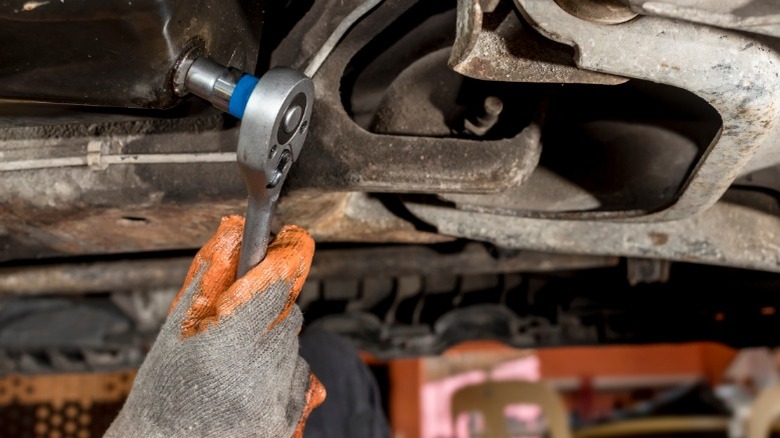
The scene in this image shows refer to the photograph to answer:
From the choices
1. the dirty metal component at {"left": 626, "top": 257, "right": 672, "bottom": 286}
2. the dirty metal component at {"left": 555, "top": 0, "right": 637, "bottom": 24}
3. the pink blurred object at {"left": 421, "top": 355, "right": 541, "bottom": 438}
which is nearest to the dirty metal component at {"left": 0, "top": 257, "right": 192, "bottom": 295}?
the dirty metal component at {"left": 626, "top": 257, "right": 672, "bottom": 286}

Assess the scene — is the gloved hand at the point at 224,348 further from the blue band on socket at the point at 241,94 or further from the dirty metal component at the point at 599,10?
the dirty metal component at the point at 599,10

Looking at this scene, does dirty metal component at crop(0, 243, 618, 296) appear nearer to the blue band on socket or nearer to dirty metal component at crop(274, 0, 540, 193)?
dirty metal component at crop(274, 0, 540, 193)

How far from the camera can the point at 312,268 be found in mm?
1065

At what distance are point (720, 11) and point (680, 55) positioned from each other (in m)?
0.05

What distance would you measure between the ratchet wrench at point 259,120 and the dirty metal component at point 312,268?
0.45 m

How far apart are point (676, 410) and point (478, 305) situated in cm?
198

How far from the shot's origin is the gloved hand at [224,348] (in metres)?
0.62

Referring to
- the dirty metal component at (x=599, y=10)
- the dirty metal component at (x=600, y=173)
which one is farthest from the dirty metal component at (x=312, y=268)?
the dirty metal component at (x=599, y=10)

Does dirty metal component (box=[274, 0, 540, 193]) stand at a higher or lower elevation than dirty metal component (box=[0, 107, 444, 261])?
higher

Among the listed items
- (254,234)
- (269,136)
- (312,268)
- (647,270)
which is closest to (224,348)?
(254,234)

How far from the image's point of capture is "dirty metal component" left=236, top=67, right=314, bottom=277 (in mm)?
510

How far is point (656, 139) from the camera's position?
77 centimetres

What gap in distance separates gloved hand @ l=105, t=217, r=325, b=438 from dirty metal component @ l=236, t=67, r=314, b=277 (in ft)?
0.16

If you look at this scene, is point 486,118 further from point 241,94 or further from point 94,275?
point 94,275
